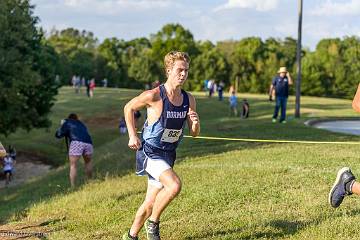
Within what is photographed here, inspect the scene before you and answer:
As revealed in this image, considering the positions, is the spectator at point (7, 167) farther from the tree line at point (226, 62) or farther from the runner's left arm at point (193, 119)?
the tree line at point (226, 62)

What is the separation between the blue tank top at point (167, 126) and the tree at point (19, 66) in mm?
21264

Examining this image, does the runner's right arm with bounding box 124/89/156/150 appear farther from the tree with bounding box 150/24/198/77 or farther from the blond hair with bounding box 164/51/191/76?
the tree with bounding box 150/24/198/77

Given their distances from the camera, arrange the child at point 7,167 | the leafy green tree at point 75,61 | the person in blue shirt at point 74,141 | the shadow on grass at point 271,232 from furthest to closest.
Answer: the leafy green tree at point 75,61 → the child at point 7,167 → the person in blue shirt at point 74,141 → the shadow on grass at point 271,232

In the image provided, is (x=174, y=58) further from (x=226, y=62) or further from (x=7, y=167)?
(x=226, y=62)

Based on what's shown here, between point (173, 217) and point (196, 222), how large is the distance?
0.59 meters

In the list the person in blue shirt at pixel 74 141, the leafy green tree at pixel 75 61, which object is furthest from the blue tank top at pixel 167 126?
the leafy green tree at pixel 75 61

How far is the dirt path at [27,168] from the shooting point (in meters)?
27.2

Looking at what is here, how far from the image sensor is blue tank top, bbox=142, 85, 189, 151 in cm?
646

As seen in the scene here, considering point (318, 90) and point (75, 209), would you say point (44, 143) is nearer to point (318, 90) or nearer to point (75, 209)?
point (75, 209)

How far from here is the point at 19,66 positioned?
2728 cm

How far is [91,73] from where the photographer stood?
9425 cm

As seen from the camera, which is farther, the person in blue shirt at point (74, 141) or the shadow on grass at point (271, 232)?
the person in blue shirt at point (74, 141)

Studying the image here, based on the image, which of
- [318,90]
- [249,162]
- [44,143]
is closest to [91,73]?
[318,90]

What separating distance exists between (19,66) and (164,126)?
72.2 feet
